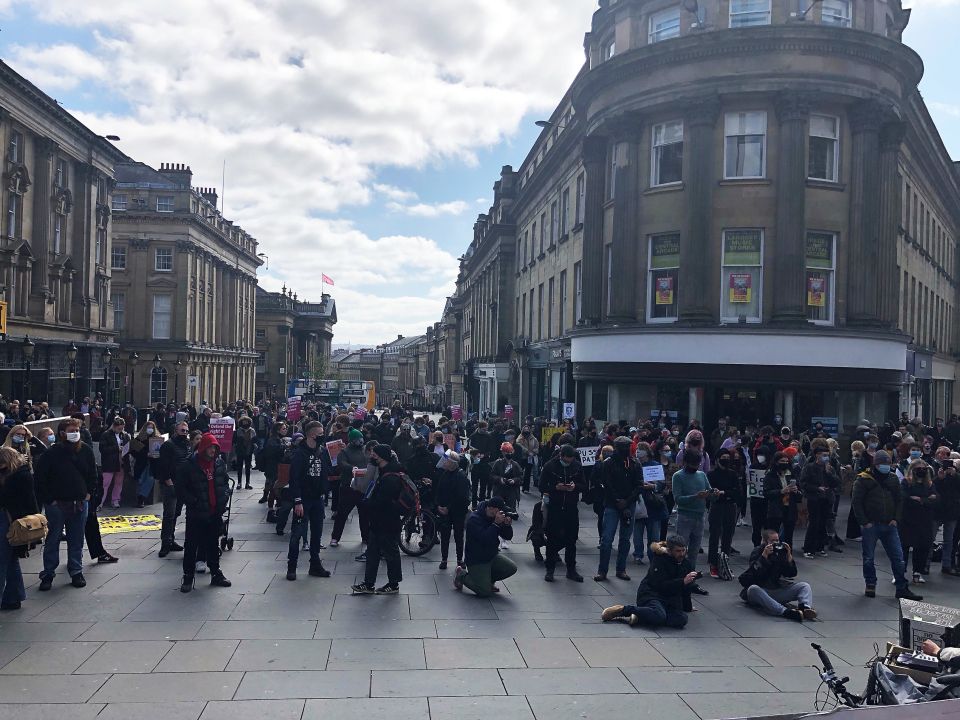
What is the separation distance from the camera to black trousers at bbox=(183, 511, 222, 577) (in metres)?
9.77

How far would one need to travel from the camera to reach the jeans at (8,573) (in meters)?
8.62

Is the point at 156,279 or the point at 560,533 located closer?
the point at 560,533

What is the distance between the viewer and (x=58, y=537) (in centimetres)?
984

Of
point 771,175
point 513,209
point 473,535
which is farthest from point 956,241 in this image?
point 473,535

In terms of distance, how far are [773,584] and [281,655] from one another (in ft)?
19.1

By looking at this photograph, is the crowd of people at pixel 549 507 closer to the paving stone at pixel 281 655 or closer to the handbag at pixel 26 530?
the handbag at pixel 26 530

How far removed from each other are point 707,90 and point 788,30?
255 centimetres

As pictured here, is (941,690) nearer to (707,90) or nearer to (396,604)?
(396,604)

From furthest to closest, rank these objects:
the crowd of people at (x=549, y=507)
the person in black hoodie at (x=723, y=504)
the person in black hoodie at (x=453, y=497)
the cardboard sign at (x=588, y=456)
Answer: the cardboard sign at (x=588, y=456)
the person in black hoodie at (x=723, y=504)
the person in black hoodie at (x=453, y=497)
the crowd of people at (x=549, y=507)

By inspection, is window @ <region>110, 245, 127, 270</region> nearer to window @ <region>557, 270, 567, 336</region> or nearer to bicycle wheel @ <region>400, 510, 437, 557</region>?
window @ <region>557, 270, 567, 336</region>

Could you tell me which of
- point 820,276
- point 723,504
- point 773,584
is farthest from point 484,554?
point 820,276

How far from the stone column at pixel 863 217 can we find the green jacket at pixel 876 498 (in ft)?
44.0

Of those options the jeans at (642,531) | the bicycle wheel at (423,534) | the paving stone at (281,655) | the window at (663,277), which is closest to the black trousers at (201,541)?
the paving stone at (281,655)

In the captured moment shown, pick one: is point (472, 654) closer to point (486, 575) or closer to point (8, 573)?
point (486, 575)
